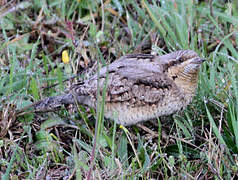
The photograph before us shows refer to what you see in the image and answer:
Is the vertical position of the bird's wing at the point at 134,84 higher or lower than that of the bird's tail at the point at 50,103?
higher

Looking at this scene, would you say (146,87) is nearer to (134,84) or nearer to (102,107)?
(134,84)

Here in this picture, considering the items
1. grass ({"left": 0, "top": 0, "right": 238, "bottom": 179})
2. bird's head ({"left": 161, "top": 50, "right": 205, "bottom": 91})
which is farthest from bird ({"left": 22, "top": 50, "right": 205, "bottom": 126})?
grass ({"left": 0, "top": 0, "right": 238, "bottom": 179})

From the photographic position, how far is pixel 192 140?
3500 millimetres

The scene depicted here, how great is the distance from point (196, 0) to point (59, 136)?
241 centimetres

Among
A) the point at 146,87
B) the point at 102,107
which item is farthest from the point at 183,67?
the point at 102,107

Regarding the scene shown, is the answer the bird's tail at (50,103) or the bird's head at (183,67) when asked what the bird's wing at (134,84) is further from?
the bird's tail at (50,103)

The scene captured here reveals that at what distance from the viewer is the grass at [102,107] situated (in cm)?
325

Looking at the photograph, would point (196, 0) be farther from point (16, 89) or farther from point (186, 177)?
point (186, 177)

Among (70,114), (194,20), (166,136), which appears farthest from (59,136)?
(194,20)

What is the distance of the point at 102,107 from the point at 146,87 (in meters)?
0.88

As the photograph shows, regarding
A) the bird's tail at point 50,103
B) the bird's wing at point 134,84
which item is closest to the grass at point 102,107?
the bird's tail at point 50,103

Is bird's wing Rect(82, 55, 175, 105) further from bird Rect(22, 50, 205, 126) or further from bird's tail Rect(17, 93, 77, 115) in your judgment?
bird's tail Rect(17, 93, 77, 115)

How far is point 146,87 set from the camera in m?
3.63

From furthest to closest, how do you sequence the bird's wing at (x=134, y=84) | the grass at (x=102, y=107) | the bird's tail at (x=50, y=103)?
the bird's tail at (x=50, y=103) → the bird's wing at (x=134, y=84) → the grass at (x=102, y=107)
